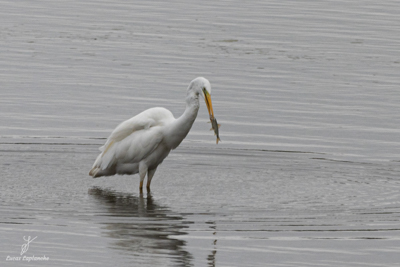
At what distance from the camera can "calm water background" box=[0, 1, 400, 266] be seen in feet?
33.1

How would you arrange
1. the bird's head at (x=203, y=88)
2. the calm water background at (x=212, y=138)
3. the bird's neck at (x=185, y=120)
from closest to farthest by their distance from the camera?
1. the calm water background at (x=212, y=138)
2. the bird's head at (x=203, y=88)
3. the bird's neck at (x=185, y=120)

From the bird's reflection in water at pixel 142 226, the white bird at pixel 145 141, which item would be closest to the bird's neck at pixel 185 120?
the white bird at pixel 145 141

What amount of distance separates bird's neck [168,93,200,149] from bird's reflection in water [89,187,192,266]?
34.4 inches

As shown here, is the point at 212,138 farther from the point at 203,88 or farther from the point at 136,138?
the point at 203,88

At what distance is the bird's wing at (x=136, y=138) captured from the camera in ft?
42.0

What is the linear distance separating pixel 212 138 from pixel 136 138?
306 cm

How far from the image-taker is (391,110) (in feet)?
59.6

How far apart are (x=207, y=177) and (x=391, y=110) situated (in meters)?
6.14

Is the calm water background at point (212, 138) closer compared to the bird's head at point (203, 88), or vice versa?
the calm water background at point (212, 138)

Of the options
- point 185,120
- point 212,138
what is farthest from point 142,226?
point 212,138

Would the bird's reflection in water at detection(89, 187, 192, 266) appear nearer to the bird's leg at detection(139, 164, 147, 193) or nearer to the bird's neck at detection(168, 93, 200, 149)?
the bird's leg at detection(139, 164, 147, 193)

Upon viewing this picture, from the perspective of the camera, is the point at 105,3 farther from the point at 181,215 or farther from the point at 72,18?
the point at 181,215

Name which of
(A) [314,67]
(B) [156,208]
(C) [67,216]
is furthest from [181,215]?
(A) [314,67]

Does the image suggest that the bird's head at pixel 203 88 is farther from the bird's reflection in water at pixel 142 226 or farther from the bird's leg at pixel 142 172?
the bird's reflection in water at pixel 142 226
